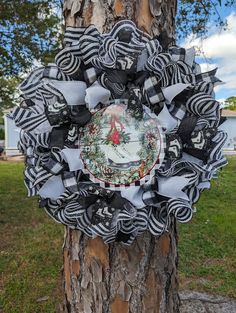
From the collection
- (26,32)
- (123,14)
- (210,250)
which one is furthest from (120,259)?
(26,32)

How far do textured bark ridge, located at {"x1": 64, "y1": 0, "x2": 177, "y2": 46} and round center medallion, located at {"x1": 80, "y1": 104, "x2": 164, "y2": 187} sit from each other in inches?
10.7

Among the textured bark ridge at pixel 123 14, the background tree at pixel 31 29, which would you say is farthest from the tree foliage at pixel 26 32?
the textured bark ridge at pixel 123 14

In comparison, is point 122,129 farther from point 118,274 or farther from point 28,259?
point 28,259

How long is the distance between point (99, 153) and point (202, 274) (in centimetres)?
214

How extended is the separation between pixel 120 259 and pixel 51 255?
7.27 ft

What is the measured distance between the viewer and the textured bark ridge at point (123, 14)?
108 centimetres

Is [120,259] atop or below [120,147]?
below

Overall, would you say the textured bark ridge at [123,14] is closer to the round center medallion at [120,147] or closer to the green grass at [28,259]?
the round center medallion at [120,147]

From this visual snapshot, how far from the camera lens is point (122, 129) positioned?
1045mm

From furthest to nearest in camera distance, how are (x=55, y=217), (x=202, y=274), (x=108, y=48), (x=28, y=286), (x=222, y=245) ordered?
(x=222, y=245)
(x=202, y=274)
(x=28, y=286)
(x=55, y=217)
(x=108, y=48)

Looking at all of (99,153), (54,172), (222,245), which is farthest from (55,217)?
(222,245)

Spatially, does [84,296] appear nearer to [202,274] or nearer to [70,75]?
[70,75]

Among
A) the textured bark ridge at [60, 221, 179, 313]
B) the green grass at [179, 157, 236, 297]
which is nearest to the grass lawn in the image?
the green grass at [179, 157, 236, 297]

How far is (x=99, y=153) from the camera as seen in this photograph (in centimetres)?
106
